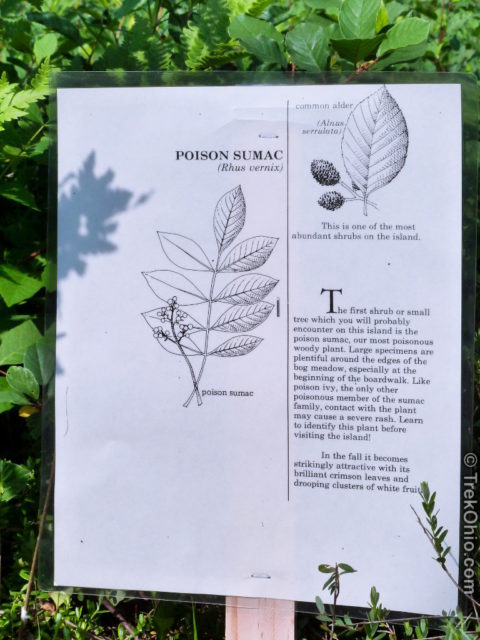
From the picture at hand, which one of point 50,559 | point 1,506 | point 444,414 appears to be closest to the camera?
point 444,414

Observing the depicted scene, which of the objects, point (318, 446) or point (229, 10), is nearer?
point (318, 446)

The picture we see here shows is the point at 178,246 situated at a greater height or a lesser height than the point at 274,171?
lesser

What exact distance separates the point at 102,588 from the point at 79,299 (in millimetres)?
539

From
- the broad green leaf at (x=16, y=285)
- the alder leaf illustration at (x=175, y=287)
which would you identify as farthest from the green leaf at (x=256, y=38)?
the broad green leaf at (x=16, y=285)

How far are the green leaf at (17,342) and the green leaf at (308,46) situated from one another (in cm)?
77

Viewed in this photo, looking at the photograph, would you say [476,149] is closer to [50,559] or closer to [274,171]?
[274,171]

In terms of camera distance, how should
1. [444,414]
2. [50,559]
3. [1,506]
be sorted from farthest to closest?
[1,506] < [50,559] < [444,414]

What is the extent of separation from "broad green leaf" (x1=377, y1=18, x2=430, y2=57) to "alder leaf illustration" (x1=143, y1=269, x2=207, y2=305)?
60 centimetres

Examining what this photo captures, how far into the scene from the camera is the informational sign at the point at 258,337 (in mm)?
1217

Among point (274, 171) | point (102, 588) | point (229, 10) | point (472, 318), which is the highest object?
point (229, 10)

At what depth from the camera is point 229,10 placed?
1595mm

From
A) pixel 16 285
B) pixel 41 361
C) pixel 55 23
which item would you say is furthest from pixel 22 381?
pixel 55 23

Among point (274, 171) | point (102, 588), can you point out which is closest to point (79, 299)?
point (274, 171)

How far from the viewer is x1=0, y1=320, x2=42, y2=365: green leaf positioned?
4.65 ft
